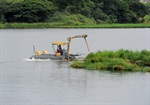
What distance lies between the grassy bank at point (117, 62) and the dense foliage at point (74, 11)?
2406 inches

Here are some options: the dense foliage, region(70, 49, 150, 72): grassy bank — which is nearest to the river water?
region(70, 49, 150, 72): grassy bank

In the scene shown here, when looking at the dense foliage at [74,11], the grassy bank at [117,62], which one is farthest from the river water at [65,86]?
the dense foliage at [74,11]

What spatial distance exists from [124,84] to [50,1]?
74.9m

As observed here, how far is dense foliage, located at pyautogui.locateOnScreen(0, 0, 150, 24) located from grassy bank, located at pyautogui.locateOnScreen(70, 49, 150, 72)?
200 ft

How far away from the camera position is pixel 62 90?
28359 mm

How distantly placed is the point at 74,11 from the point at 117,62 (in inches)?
2761

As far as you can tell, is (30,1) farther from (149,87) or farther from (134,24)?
(149,87)

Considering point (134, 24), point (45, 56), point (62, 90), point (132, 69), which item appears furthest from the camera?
point (134, 24)

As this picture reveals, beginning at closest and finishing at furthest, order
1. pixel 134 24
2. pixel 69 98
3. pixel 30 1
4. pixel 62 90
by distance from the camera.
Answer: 1. pixel 69 98
2. pixel 62 90
3. pixel 30 1
4. pixel 134 24

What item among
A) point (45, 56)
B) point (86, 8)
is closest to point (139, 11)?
point (86, 8)

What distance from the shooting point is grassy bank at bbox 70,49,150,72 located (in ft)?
115

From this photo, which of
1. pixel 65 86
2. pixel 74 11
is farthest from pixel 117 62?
pixel 74 11

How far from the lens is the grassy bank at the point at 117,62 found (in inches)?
1379

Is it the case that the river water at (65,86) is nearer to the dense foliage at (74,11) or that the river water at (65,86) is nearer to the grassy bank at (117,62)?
the grassy bank at (117,62)
